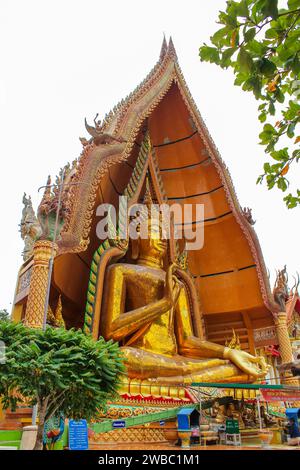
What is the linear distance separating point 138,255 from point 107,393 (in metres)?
4.77

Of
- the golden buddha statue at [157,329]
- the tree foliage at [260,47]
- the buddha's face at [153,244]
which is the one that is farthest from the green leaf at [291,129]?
the buddha's face at [153,244]

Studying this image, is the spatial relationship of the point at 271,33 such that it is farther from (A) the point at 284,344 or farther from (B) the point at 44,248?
(A) the point at 284,344

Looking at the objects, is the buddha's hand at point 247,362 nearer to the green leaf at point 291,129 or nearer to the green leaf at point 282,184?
the green leaf at point 282,184

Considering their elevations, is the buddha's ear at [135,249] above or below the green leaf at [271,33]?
above

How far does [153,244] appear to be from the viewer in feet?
27.1

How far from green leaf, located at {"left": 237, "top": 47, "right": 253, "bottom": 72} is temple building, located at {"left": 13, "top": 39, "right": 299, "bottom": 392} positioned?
4.09 m

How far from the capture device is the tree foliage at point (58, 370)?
3.24 meters

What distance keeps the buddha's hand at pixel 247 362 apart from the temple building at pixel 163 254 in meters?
0.05

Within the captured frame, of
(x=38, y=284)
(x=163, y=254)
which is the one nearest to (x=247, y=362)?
(x=163, y=254)

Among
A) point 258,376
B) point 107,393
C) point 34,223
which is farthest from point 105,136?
point 258,376

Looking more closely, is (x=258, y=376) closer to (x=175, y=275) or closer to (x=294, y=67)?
(x=175, y=275)

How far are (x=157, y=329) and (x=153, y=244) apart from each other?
1810 mm

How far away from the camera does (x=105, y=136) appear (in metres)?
7.02

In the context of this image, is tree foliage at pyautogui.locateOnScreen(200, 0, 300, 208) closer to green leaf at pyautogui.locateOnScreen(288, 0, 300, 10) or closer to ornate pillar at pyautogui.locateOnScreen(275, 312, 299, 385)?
green leaf at pyautogui.locateOnScreen(288, 0, 300, 10)
